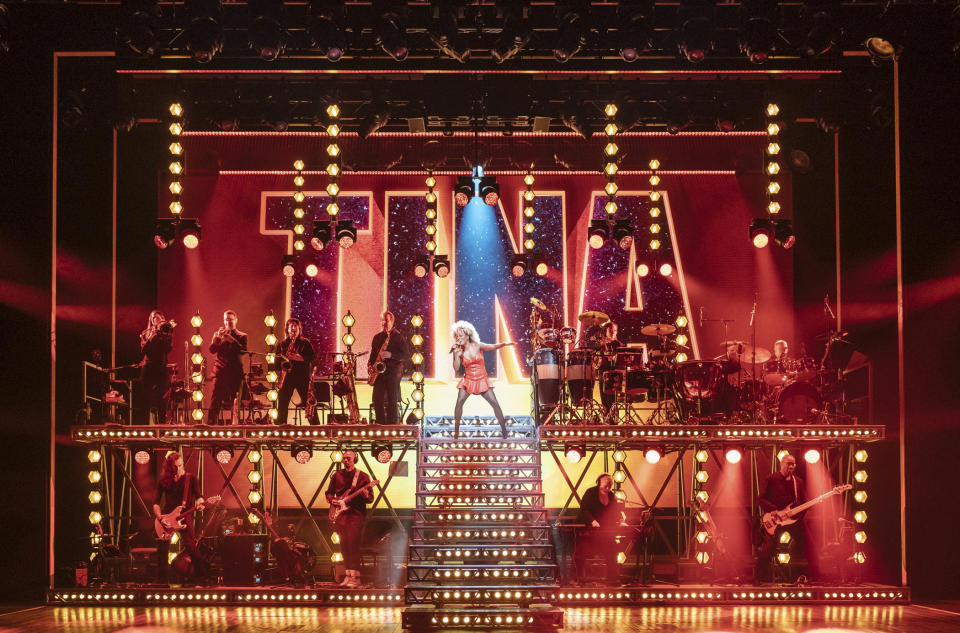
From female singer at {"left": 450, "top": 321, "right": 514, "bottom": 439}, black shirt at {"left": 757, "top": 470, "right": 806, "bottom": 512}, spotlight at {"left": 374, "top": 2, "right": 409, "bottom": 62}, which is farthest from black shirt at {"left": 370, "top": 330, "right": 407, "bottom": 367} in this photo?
black shirt at {"left": 757, "top": 470, "right": 806, "bottom": 512}

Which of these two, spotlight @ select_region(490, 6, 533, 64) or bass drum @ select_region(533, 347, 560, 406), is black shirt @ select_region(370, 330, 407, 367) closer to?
bass drum @ select_region(533, 347, 560, 406)

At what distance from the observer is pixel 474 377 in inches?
477

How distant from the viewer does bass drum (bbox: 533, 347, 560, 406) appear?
12711 mm

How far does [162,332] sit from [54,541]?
2.93 m

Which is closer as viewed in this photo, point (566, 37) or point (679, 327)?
point (566, 37)

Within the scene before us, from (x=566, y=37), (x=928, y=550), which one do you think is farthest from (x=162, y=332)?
(x=928, y=550)

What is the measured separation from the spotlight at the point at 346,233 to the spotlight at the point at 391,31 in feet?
9.15

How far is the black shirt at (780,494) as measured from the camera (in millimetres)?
11617

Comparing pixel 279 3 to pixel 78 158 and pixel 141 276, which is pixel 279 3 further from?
pixel 141 276

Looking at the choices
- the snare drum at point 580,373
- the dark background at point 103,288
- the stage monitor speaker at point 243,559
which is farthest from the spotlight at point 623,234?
the stage monitor speaker at point 243,559

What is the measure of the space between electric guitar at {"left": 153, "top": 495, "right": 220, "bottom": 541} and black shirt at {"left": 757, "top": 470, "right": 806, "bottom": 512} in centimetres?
682

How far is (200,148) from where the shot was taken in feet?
48.6

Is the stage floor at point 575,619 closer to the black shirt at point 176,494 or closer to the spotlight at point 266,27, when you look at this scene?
the black shirt at point 176,494

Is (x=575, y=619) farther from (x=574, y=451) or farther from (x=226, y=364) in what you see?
(x=226, y=364)
